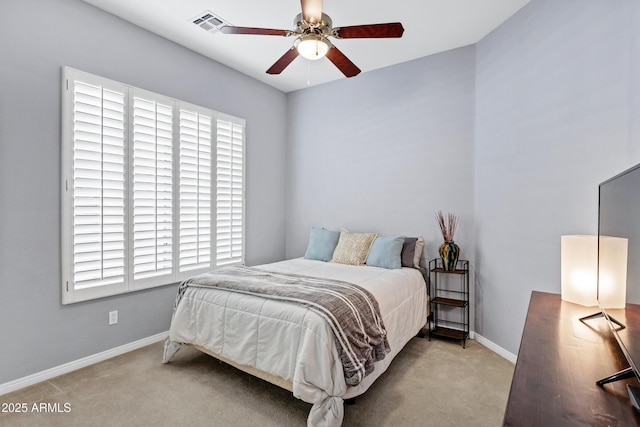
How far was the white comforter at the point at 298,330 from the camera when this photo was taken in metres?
1.91

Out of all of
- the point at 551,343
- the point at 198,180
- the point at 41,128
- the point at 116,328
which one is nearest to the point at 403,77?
the point at 198,180

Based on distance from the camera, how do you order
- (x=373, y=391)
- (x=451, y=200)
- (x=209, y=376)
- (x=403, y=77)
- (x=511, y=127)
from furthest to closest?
(x=403, y=77), (x=451, y=200), (x=511, y=127), (x=209, y=376), (x=373, y=391)

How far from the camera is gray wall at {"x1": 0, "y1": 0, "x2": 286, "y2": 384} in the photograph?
7.79ft

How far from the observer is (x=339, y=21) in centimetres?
301

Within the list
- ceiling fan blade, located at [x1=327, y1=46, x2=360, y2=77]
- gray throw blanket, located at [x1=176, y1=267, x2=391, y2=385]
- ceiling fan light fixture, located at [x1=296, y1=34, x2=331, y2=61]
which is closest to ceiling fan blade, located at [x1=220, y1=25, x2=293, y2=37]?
ceiling fan light fixture, located at [x1=296, y1=34, x2=331, y2=61]

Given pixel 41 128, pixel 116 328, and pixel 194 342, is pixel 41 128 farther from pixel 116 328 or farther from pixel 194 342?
pixel 194 342

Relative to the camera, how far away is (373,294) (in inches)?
98.7

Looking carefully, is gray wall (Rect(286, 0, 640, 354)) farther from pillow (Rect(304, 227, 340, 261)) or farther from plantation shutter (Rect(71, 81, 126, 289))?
plantation shutter (Rect(71, 81, 126, 289))

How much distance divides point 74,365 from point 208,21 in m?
3.23

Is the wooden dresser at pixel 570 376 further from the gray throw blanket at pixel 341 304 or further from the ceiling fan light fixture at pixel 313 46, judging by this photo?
the ceiling fan light fixture at pixel 313 46

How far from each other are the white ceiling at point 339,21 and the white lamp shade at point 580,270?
208 centimetres

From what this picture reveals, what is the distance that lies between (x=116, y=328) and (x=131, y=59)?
2.52 m

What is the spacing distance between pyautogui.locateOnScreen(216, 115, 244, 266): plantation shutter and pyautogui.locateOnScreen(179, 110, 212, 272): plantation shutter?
14cm

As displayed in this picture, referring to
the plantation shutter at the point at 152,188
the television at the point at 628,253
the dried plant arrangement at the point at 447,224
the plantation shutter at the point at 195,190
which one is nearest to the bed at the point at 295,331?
the dried plant arrangement at the point at 447,224
